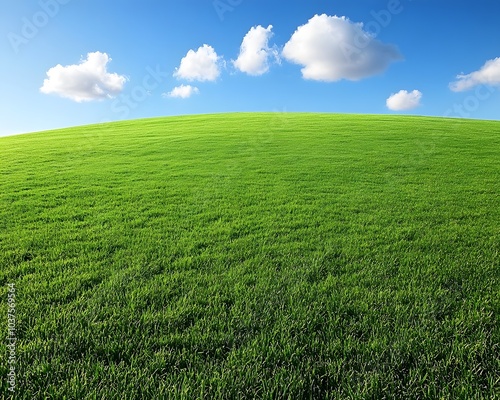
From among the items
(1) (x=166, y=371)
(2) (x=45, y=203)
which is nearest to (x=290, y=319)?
(1) (x=166, y=371)

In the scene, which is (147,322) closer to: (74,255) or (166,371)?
(166,371)

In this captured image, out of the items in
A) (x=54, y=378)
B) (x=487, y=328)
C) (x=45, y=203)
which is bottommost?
(x=487, y=328)

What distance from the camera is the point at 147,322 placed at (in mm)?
3652

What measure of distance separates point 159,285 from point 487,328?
12.8ft

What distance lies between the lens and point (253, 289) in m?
4.36

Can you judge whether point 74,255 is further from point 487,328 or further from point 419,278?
point 487,328

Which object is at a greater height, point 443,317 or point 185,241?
point 185,241

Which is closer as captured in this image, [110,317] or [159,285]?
[110,317]

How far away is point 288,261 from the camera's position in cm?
529

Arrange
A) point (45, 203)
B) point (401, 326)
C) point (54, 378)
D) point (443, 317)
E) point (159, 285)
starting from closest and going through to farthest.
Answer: point (54, 378), point (401, 326), point (443, 317), point (159, 285), point (45, 203)

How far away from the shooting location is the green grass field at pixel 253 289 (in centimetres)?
295

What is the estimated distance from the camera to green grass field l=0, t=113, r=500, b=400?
9.68 feet

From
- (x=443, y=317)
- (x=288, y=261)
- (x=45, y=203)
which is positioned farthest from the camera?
(x=45, y=203)

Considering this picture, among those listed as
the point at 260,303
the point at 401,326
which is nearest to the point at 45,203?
the point at 260,303
